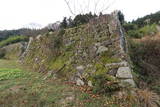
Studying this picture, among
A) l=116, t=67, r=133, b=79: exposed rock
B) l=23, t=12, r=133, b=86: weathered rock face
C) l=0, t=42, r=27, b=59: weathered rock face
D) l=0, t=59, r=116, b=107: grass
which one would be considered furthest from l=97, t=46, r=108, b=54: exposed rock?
l=0, t=42, r=27, b=59: weathered rock face

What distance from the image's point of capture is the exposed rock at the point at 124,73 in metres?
4.07

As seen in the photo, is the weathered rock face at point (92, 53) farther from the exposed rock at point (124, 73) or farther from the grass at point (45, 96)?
the grass at point (45, 96)

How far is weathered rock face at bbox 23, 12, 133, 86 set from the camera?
454 centimetres

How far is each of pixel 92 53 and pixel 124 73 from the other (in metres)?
1.51

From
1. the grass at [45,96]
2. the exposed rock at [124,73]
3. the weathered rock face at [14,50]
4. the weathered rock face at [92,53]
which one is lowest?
the grass at [45,96]

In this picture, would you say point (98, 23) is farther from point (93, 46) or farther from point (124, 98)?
point (124, 98)

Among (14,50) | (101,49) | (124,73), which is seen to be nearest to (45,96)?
(124,73)

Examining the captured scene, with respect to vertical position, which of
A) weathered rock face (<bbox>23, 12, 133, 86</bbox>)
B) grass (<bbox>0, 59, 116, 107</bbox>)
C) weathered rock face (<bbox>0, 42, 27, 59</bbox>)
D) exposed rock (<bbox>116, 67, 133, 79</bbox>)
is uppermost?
weathered rock face (<bbox>0, 42, 27, 59</bbox>)

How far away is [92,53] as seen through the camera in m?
5.29

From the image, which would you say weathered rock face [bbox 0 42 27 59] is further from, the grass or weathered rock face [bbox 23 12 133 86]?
the grass

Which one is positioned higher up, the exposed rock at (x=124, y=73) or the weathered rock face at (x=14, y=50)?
the weathered rock face at (x=14, y=50)

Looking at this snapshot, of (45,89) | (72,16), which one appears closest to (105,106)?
(45,89)

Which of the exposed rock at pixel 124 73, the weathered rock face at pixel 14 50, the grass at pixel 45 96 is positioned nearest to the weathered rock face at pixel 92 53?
the exposed rock at pixel 124 73

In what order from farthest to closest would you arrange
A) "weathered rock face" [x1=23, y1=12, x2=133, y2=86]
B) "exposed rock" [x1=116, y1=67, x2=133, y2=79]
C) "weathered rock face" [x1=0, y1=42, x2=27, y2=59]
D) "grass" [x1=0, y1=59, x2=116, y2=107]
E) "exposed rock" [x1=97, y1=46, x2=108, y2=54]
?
"weathered rock face" [x1=0, y1=42, x2=27, y2=59] → "exposed rock" [x1=97, y1=46, x2=108, y2=54] → "weathered rock face" [x1=23, y1=12, x2=133, y2=86] → "exposed rock" [x1=116, y1=67, x2=133, y2=79] → "grass" [x1=0, y1=59, x2=116, y2=107]
